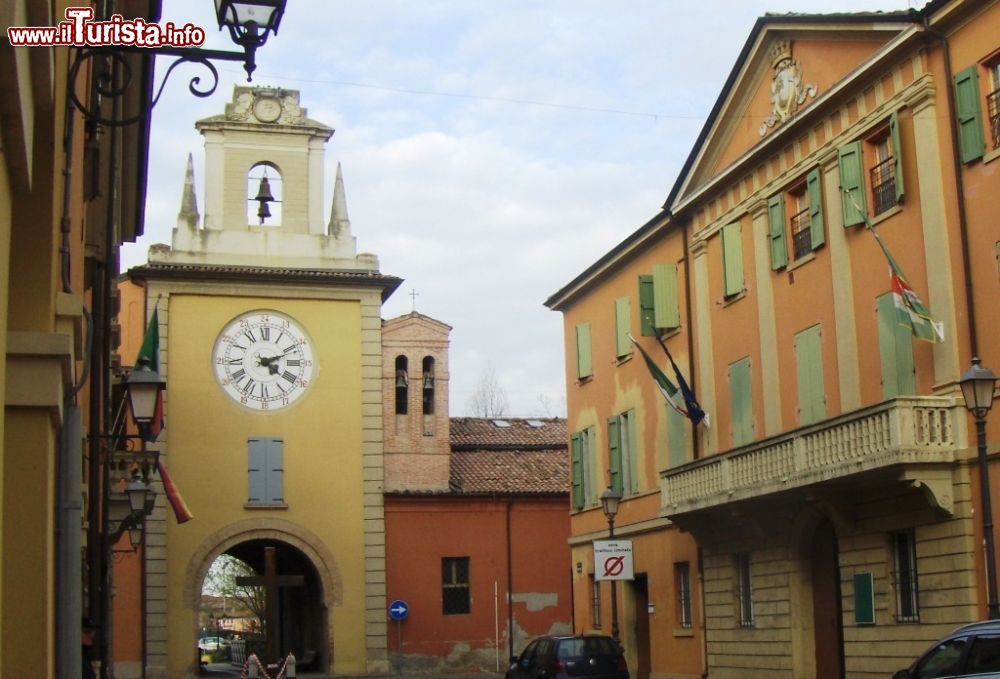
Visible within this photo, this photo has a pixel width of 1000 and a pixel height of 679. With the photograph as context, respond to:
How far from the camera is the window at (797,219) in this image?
2352 cm

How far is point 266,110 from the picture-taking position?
41688 mm

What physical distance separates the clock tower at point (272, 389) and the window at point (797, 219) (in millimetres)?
17892

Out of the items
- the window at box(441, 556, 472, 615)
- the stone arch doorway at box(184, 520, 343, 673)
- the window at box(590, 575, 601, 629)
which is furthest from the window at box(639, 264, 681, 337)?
the window at box(441, 556, 472, 615)

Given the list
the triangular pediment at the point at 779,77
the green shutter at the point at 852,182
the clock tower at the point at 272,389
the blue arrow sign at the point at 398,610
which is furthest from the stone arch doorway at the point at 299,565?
the green shutter at the point at 852,182

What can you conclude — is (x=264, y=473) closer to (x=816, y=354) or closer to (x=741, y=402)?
(x=741, y=402)

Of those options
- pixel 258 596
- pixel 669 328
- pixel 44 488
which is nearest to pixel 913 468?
pixel 669 328

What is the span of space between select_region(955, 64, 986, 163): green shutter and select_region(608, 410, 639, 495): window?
43.6ft

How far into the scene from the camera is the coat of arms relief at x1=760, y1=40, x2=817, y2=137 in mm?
24297

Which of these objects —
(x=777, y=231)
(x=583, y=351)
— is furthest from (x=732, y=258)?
(x=583, y=351)

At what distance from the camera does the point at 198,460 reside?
1527 inches

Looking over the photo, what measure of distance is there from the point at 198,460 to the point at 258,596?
32.1 m

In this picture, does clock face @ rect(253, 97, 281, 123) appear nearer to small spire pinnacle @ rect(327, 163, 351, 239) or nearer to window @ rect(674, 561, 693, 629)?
small spire pinnacle @ rect(327, 163, 351, 239)

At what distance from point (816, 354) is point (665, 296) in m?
6.70

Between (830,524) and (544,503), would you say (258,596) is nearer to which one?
(544,503)
